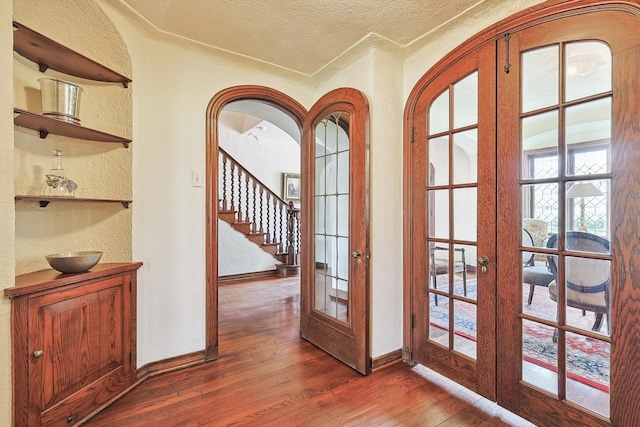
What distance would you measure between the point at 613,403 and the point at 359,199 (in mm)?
1716

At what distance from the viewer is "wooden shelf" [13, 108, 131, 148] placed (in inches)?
61.8

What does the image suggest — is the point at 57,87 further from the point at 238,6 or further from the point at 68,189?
the point at 238,6

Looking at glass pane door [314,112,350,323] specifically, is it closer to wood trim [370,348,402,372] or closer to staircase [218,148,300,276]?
wood trim [370,348,402,372]

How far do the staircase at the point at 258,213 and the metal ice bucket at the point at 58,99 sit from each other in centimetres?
351

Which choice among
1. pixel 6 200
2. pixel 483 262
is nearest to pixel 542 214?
pixel 483 262

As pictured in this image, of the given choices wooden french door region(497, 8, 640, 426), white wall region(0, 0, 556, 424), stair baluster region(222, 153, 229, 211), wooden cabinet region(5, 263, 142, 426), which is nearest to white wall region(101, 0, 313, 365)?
white wall region(0, 0, 556, 424)

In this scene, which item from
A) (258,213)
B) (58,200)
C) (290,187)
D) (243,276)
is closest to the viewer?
(58,200)

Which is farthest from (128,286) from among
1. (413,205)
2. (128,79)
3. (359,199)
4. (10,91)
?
(413,205)

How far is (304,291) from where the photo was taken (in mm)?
2875

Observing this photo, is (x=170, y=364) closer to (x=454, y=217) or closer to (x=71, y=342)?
(x=71, y=342)

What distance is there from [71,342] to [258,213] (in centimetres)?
422

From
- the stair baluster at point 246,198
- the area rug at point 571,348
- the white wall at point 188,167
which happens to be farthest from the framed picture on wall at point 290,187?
the area rug at point 571,348

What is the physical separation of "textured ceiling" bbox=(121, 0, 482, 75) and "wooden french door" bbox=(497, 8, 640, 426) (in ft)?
1.89

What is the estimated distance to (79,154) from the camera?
6.64ft
